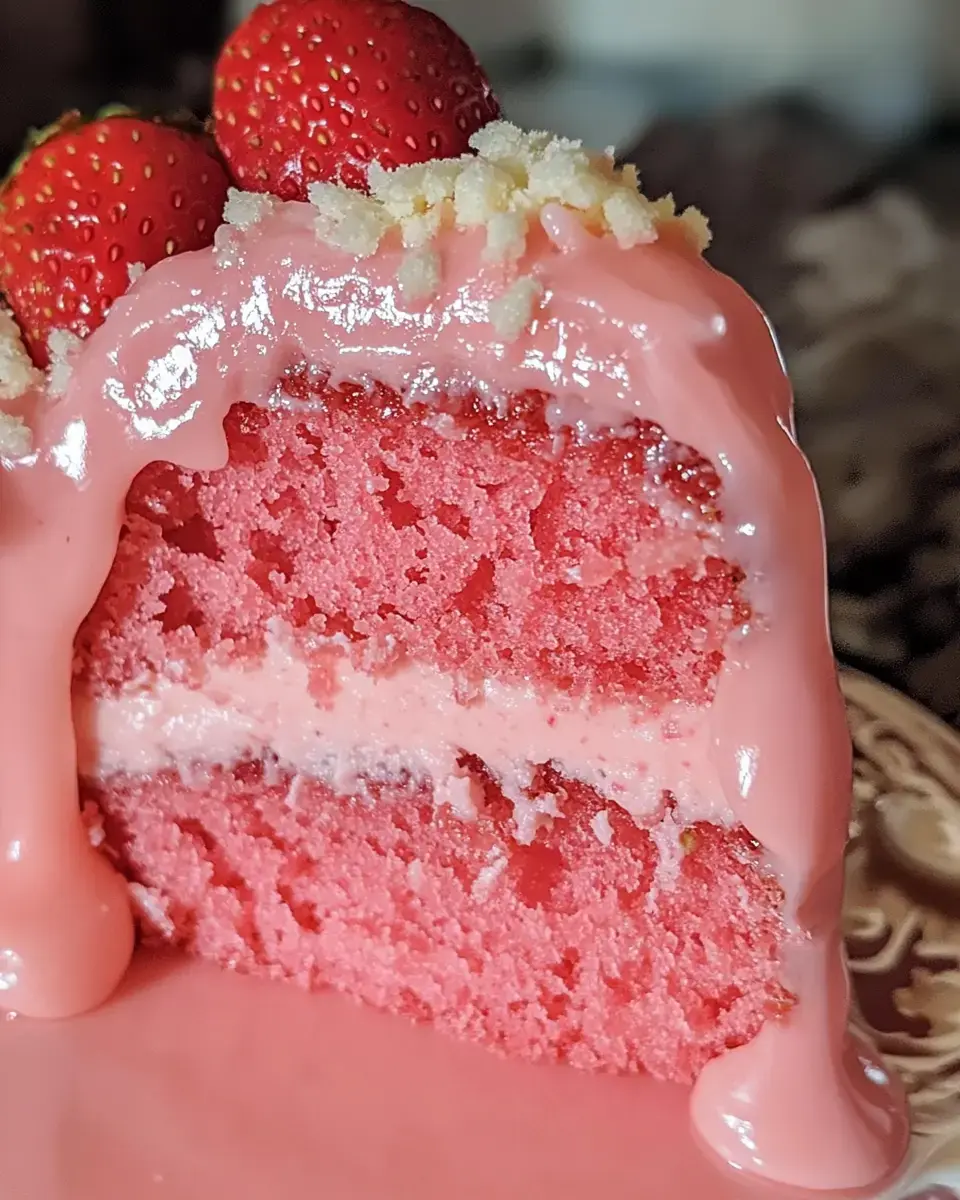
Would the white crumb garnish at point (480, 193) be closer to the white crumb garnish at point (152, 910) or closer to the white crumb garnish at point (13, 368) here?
the white crumb garnish at point (13, 368)

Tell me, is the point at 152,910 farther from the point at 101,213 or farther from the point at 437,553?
the point at 101,213

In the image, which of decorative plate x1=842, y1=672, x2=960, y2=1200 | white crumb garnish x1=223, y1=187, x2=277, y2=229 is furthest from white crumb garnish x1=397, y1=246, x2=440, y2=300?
decorative plate x1=842, y1=672, x2=960, y2=1200

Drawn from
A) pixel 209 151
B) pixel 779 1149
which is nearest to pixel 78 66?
pixel 209 151

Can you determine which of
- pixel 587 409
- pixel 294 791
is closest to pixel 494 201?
pixel 587 409

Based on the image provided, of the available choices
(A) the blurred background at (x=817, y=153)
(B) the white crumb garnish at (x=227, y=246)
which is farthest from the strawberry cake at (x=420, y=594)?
(A) the blurred background at (x=817, y=153)

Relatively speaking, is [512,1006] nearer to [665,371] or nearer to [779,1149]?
[779,1149]

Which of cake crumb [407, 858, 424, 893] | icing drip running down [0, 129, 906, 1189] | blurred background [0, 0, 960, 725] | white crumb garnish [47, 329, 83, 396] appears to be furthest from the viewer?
blurred background [0, 0, 960, 725]

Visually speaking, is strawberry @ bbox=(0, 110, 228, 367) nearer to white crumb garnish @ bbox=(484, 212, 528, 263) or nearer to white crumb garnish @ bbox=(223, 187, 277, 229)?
white crumb garnish @ bbox=(223, 187, 277, 229)

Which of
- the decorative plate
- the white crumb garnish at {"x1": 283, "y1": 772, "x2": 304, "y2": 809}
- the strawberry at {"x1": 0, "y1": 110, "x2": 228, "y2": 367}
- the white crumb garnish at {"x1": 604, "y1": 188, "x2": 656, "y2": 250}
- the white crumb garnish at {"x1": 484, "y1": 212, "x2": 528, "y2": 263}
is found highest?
the white crumb garnish at {"x1": 604, "y1": 188, "x2": 656, "y2": 250}
